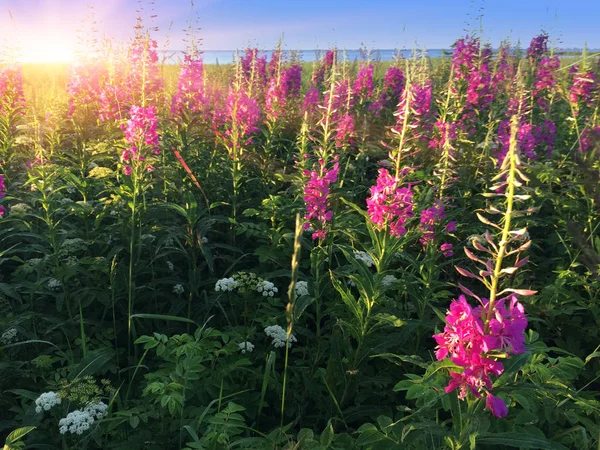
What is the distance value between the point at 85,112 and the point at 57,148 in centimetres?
107

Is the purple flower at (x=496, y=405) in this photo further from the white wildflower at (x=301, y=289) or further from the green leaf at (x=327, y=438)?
the white wildflower at (x=301, y=289)

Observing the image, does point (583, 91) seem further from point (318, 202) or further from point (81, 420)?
point (81, 420)

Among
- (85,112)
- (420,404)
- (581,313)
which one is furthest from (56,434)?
(85,112)

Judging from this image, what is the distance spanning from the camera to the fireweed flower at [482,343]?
1.48 m

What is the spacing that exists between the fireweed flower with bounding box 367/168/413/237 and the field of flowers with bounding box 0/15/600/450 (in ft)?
0.05

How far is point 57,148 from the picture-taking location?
548 cm

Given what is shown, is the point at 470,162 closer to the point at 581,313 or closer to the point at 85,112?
the point at 581,313

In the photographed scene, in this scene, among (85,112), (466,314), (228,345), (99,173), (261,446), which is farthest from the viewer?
(85,112)

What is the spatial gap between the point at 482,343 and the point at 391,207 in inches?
45.1

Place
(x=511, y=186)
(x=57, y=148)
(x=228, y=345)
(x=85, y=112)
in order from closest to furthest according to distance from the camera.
Answer: (x=511, y=186) → (x=228, y=345) → (x=57, y=148) → (x=85, y=112)

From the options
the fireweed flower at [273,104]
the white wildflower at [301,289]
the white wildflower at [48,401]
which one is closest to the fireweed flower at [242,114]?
the fireweed flower at [273,104]

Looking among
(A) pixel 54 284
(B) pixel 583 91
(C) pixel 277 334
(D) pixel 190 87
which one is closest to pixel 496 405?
(C) pixel 277 334

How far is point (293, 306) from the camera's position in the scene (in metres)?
1.79

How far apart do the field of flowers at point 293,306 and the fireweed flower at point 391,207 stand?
0.02 metres
